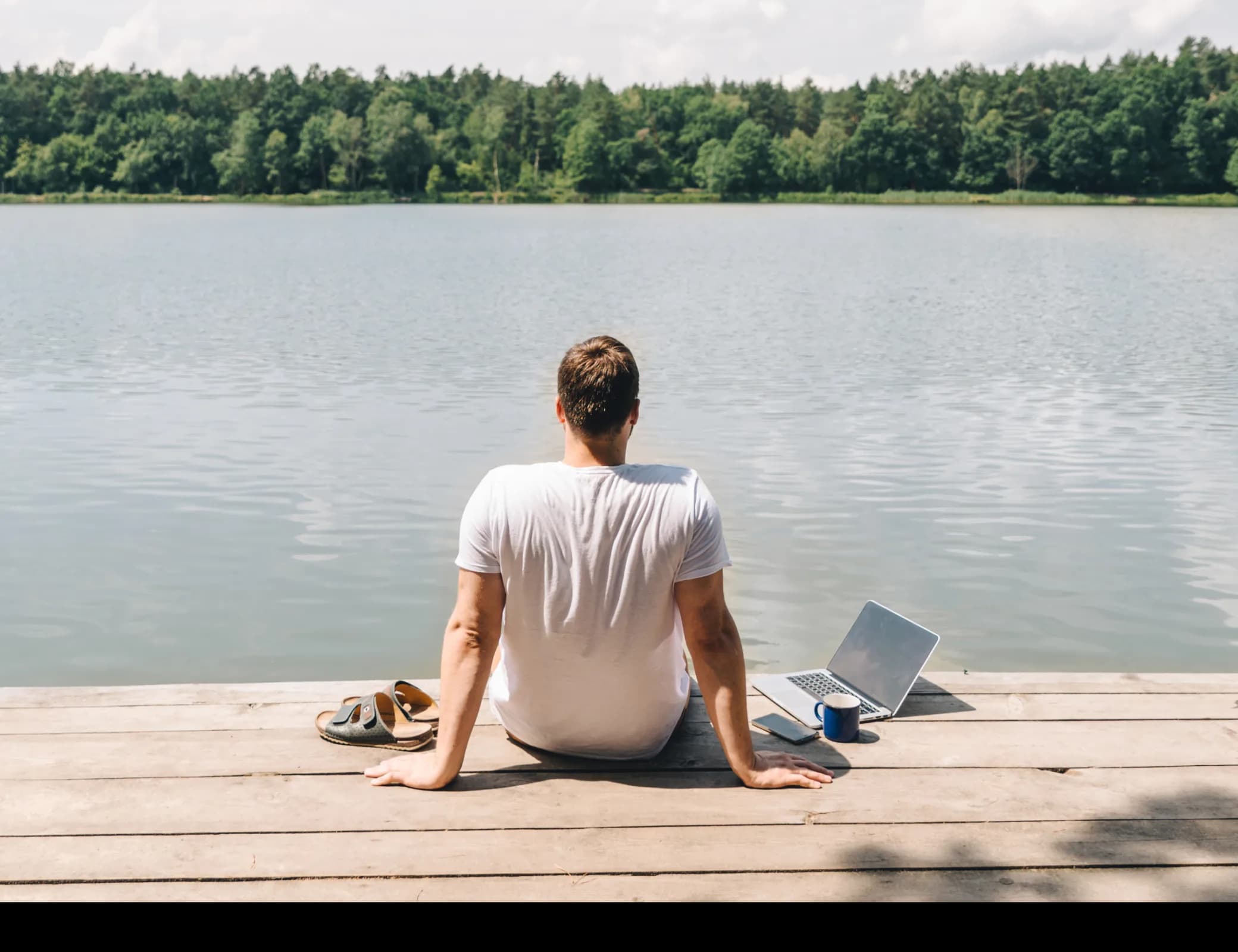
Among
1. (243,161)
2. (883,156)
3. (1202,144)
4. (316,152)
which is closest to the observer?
(1202,144)

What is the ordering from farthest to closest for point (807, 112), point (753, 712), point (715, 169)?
point (807, 112), point (715, 169), point (753, 712)

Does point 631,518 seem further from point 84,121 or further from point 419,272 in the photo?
point 84,121

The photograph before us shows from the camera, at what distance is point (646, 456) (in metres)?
11.2

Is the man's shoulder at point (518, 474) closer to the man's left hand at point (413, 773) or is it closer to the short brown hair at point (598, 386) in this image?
the short brown hair at point (598, 386)

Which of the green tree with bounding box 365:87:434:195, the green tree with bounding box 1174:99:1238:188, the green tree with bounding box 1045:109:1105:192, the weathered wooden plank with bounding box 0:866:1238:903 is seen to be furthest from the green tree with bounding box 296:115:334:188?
the weathered wooden plank with bounding box 0:866:1238:903

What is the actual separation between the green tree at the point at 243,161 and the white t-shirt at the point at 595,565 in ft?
354

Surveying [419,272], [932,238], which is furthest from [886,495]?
[932,238]

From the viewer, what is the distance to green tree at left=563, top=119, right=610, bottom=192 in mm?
104625

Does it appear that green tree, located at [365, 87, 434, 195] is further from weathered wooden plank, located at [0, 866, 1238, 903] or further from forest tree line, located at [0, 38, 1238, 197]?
weathered wooden plank, located at [0, 866, 1238, 903]

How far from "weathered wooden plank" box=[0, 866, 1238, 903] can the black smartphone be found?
781mm

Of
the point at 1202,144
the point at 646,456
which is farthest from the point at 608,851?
the point at 1202,144

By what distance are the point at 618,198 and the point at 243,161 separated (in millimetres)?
32442

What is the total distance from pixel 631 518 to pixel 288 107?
11889cm

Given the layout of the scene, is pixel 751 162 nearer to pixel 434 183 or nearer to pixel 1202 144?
pixel 434 183
